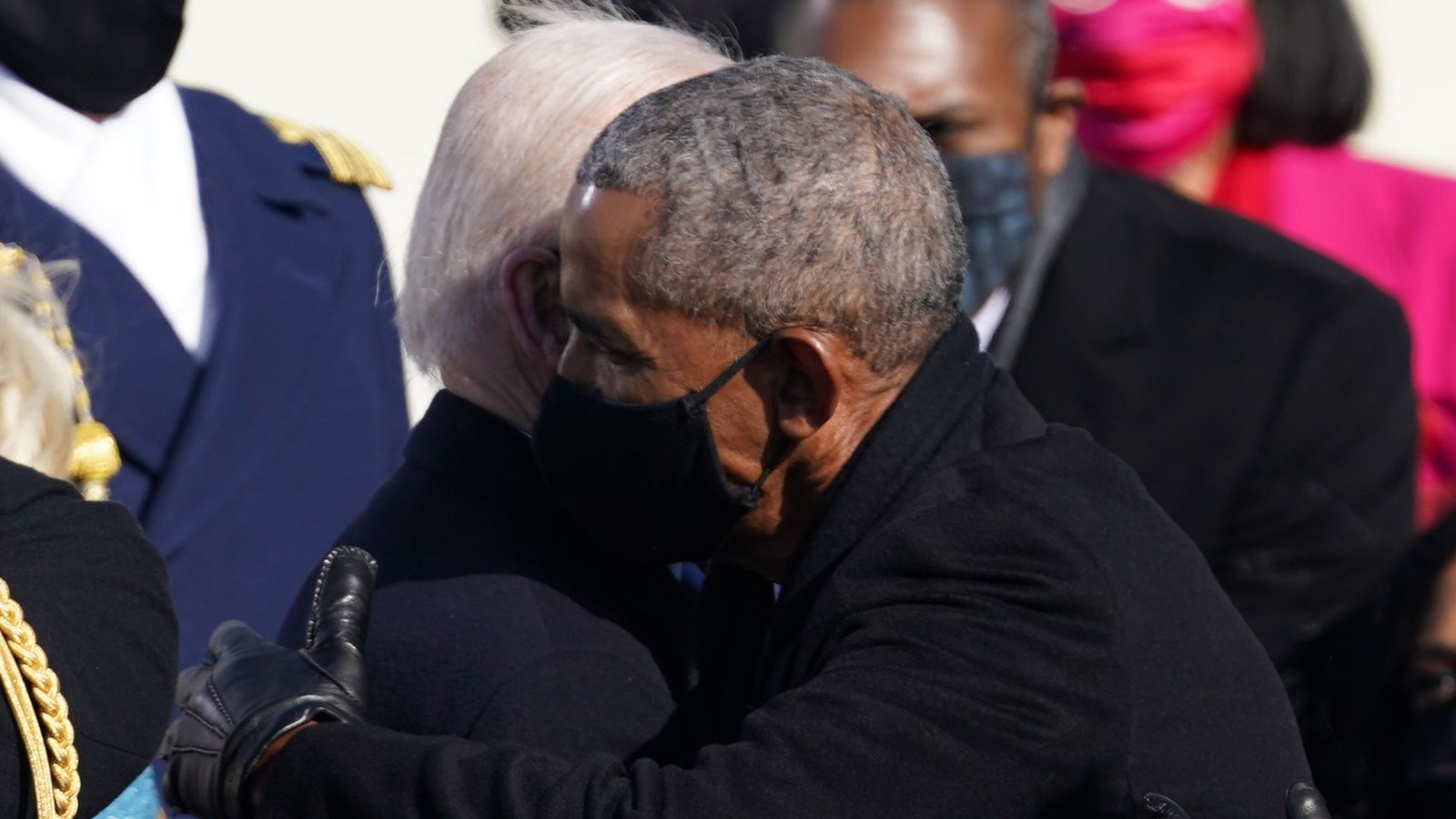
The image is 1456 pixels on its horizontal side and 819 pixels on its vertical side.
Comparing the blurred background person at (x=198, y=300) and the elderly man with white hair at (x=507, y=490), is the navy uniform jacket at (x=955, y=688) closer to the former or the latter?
the elderly man with white hair at (x=507, y=490)

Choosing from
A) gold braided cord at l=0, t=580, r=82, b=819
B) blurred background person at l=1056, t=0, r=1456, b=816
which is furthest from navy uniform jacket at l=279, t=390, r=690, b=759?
blurred background person at l=1056, t=0, r=1456, b=816

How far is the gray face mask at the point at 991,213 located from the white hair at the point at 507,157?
986 mm

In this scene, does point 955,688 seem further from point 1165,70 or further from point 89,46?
point 1165,70

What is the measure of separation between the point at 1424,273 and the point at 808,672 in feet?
7.74

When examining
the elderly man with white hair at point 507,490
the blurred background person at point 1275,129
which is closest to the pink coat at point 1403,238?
the blurred background person at point 1275,129

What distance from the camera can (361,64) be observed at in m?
6.13

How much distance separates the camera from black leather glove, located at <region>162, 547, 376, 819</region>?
1867 mm

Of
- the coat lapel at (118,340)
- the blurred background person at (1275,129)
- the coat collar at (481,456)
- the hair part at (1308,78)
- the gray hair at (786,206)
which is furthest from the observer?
the hair part at (1308,78)

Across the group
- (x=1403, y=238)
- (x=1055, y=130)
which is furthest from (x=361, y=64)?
(x=1403, y=238)

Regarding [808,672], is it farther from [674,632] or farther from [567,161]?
[567,161]

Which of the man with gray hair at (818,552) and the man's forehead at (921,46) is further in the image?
the man's forehead at (921,46)

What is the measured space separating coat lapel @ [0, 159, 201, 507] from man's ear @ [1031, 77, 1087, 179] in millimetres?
1326

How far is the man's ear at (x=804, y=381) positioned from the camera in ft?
6.25

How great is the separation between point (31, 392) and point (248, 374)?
80 centimetres
